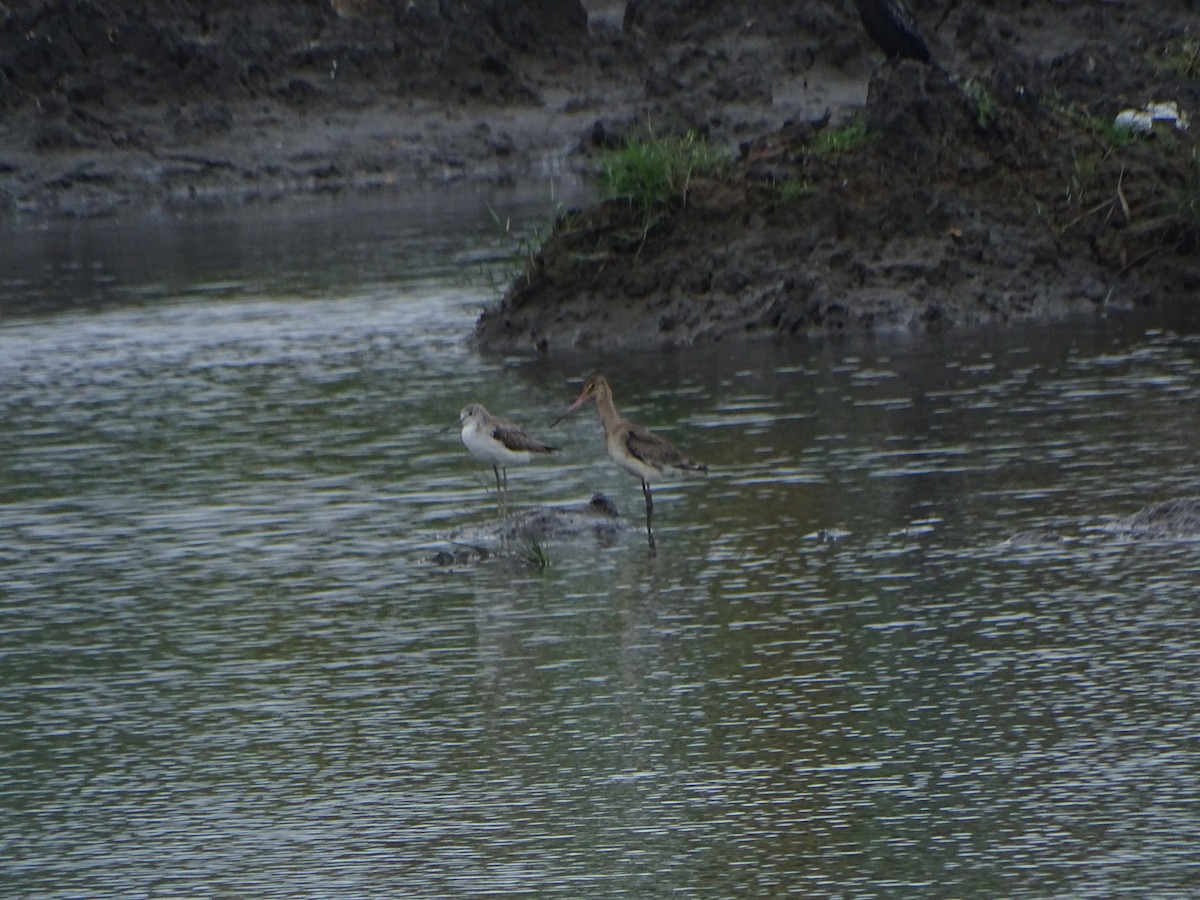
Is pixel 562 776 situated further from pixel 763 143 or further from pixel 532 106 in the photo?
pixel 532 106

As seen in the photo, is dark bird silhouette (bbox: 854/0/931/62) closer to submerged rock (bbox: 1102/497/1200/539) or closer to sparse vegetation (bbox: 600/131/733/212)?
sparse vegetation (bbox: 600/131/733/212)

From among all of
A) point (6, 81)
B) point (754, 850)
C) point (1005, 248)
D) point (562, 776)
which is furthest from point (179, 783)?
point (6, 81)

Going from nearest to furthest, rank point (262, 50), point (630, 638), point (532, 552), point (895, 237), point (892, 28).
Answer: point (630, 638) < point (532, 552) < point (895, 237) < point (892, 28) < point (262, 50)

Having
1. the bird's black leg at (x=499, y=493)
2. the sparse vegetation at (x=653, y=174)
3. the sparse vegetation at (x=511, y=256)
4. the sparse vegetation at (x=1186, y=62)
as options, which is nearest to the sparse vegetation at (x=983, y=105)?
the sparse vegetation at (x=653, y=174)

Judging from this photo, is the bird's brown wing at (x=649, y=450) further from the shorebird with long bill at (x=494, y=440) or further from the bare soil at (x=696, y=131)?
the bare soil at (x=696, y=131)

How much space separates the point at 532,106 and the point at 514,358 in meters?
23.0

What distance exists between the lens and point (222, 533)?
566 inches

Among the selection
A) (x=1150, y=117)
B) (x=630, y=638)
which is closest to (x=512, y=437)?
(x=630, y=638)

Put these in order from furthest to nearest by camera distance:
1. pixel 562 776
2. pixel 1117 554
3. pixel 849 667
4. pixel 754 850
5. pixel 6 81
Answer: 1. pixel 6 81
2. pixel 1117 554
3. pixel 849 667
4. pixel 562 776
5. pixel 754 850

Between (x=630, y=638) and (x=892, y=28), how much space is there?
15.7 meters

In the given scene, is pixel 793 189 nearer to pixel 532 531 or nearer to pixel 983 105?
pixel 983 105

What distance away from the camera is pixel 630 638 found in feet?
36.8

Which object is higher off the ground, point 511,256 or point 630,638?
point 511,256

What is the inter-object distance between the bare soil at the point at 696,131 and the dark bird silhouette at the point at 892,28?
0.91 meters
